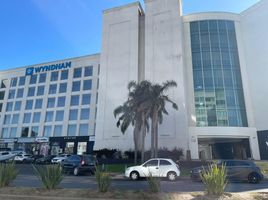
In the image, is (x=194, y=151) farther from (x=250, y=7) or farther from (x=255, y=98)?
(x=250, y=7)

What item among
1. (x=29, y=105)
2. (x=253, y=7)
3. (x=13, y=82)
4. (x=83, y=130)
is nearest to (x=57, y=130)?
(x=83, y=130)

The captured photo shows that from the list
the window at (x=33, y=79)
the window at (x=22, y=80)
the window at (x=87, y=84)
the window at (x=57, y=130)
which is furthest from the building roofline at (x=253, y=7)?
the window at (x=22, y=80)

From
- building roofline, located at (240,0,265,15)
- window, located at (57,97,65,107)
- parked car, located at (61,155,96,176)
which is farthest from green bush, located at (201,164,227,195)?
window, located at (57,97,65,107)

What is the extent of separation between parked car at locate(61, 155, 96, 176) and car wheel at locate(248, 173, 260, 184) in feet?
42.3

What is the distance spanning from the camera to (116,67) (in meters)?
48.5

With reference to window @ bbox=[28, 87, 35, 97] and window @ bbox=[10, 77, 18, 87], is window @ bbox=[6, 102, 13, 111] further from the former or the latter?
window @ bbox=[28, 87, 35, 97]

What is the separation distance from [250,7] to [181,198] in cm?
4937

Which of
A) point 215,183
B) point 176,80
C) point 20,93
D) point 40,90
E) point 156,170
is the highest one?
point 40,90

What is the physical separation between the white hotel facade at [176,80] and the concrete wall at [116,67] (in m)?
0.20

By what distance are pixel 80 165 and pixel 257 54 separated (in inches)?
1541

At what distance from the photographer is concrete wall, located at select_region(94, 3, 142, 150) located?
147ft

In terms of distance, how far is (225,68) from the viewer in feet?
141

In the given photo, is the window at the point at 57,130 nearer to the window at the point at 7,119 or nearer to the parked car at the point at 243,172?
the window at the point at 7,119

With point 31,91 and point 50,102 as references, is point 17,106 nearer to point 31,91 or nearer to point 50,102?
point 31,91
